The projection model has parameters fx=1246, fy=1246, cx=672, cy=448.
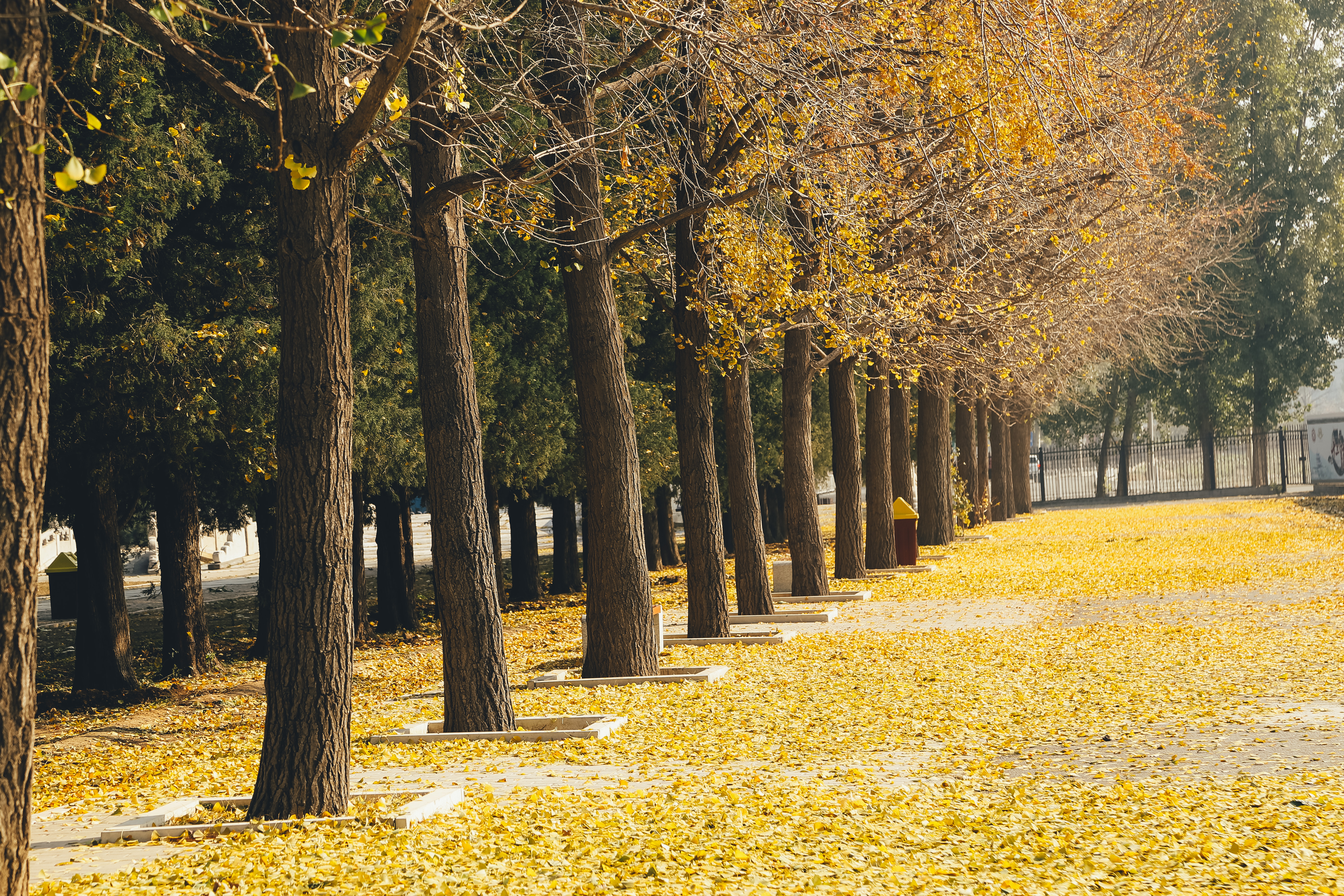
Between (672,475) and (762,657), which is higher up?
(672,475)

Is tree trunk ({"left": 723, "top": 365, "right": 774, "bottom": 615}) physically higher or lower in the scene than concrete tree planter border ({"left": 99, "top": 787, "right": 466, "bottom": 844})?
higher

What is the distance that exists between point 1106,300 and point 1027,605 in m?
8.43

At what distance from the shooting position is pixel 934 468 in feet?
91.3

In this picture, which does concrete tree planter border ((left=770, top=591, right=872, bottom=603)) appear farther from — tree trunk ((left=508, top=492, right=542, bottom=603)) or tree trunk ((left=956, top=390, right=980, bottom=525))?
tree trunk ((left=956, top=390, right=980, bottom=525))

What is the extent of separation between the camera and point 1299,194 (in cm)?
4741

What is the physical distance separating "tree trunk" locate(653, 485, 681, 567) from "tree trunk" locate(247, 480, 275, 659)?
1262 centimetres

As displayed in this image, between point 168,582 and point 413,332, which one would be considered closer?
point 168,582

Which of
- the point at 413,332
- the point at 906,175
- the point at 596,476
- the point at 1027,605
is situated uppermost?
the point at 906,175

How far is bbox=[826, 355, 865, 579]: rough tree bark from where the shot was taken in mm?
19641

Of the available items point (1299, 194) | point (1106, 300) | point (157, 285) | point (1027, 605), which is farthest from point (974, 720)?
point (1299, 194)

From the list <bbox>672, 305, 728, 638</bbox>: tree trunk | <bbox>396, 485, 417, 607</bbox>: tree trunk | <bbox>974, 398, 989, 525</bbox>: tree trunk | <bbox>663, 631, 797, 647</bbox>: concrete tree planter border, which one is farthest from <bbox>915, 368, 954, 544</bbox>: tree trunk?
<bbox>663, 631, 797, 647</bbox>: concrete tree planter border

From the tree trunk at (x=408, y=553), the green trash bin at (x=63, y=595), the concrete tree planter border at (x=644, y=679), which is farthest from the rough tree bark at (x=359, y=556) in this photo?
the green trash bin at (x=63, y=595)

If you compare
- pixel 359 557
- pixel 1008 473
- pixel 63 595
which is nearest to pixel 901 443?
pixel 359 557

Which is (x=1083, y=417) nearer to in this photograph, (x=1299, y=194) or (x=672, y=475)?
(x=1299, y=194)
